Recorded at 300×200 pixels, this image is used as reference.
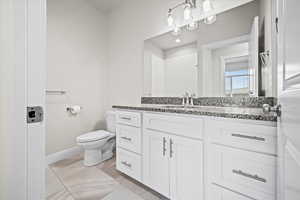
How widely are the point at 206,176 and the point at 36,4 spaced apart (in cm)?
129

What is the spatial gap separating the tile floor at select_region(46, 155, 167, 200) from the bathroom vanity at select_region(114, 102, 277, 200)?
15 cm

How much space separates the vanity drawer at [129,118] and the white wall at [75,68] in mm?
1125

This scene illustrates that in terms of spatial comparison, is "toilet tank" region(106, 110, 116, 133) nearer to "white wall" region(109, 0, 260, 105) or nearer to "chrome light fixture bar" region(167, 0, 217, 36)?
"white wall" region(109, 0, 260, 105)

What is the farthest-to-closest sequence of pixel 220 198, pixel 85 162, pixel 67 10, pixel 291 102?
pixel 67 10
pixel 85 162
pixel 220 198
pixel 291 102

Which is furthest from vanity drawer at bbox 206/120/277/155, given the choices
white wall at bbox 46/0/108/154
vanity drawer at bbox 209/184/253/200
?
white wall at bbox 46/0/108/154

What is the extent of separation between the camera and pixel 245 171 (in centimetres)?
95

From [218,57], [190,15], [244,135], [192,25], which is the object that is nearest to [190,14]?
[190,15]

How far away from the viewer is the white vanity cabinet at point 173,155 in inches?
46.6

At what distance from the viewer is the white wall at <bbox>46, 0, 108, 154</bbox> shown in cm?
235

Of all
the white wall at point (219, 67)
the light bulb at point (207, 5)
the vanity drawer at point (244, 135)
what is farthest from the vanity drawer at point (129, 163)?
the light bulb at point (207, 5)

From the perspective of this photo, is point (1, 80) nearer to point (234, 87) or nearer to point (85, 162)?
point (234, 87)

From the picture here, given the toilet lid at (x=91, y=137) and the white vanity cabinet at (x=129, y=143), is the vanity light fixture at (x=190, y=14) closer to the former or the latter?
the white vanity cabinet at (x=129, y=143)

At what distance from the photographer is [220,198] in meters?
1.06

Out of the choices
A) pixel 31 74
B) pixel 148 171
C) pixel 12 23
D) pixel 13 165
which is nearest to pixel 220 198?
pixel 148 171
